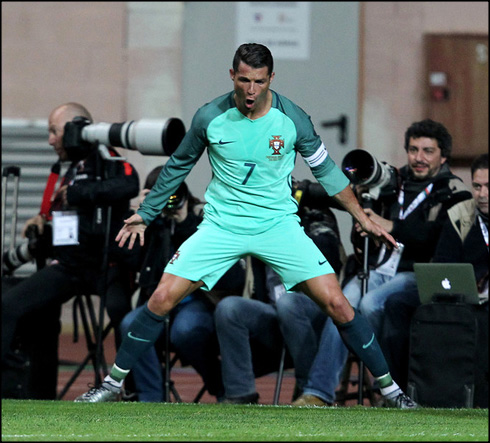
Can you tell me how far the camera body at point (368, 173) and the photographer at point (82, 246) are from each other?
4.13 ft

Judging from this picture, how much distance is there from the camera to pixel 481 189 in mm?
5711

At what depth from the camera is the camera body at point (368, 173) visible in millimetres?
5598

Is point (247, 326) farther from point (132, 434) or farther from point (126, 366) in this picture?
point (132, 434)

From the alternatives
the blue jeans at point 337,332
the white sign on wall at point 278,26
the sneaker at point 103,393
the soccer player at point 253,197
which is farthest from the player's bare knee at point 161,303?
the white sign on wall at point 278,26

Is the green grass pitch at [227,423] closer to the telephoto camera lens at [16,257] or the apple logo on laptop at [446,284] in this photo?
the apple logo on laptop at [446,284]

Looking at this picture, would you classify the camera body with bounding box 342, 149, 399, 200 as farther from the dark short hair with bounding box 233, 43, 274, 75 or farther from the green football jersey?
the dark short hair with bounding box 233, 43, 274, 75

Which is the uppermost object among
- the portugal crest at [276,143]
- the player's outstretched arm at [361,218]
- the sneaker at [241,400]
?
the portugal crest at [276,143]

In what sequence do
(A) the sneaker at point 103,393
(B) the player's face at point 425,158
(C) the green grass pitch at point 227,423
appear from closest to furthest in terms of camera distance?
(C) the green grass pitch at point 227,423, (A) the sneaker at point 103,393, (B) the player's face at point 425,158

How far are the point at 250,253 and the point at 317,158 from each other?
0.52 meters

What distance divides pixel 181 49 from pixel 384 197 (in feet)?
13.1

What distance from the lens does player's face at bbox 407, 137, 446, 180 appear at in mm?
5957

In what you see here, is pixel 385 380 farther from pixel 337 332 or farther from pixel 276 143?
pixel 276 143

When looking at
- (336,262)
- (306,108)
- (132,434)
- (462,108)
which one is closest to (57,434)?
(132,434)

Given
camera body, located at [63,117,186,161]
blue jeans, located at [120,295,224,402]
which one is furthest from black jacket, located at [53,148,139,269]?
blue jeans, located at [120,295,224,402]
